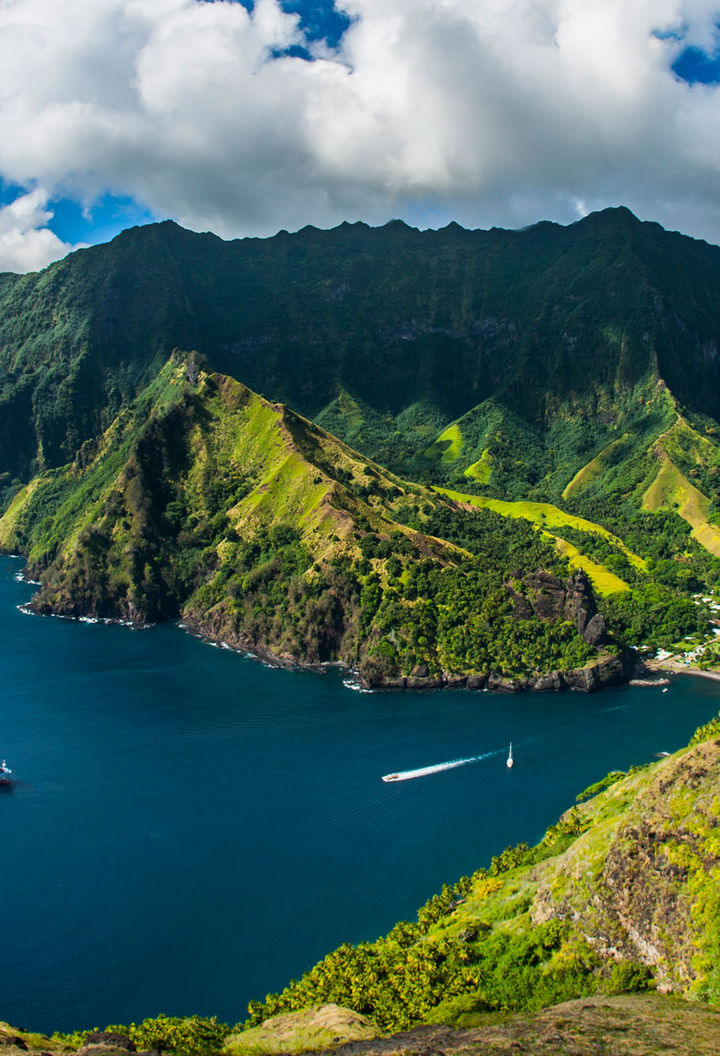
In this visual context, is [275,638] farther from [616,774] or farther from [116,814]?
[616,774]

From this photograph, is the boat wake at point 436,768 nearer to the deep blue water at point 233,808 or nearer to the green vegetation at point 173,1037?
the deep blue water at point 233,808

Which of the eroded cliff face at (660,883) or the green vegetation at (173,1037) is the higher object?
the eroded cliff face at (660,883)

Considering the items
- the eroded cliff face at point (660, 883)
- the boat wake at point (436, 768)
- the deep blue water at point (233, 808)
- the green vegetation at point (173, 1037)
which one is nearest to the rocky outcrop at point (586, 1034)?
the eroded cliff face at point (660, 883)

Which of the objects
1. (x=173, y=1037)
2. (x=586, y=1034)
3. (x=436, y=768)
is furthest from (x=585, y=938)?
(x=436, y=768)

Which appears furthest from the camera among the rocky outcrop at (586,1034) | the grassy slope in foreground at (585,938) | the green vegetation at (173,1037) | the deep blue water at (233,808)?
the deep blue water at (233,808)

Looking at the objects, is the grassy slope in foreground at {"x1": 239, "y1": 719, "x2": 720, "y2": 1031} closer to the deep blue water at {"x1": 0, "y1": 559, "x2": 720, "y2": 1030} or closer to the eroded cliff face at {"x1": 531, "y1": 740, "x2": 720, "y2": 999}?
the eroded cliff face at {"x1": 531, "y1": 740, "x2": 720, "y2": 999}

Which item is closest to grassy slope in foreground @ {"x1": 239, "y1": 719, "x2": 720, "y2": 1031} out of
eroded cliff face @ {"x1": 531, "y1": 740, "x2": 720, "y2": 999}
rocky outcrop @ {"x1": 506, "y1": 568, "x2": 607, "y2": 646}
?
eroded cliff face @ {"x1": 531, "y1": 740, "x2": 720, "y2": 999}
